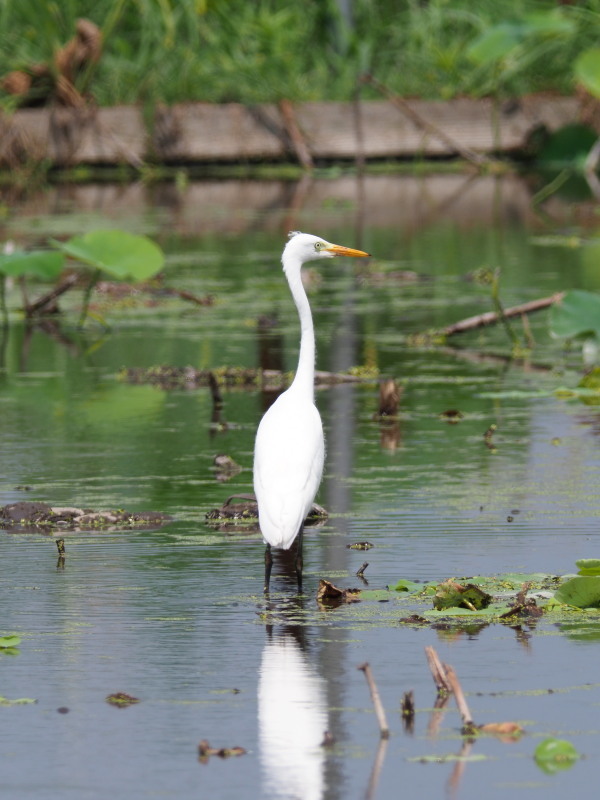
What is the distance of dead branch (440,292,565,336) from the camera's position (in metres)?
9.16

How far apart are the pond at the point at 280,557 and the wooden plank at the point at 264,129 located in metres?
9.99

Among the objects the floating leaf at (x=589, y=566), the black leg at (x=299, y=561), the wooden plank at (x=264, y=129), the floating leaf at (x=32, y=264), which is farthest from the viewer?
the wooden plank at (x=264, y=129)

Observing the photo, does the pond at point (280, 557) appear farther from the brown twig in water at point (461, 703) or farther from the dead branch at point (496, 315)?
the dead branch at point (496, 315)

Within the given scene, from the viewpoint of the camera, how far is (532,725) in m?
3.92

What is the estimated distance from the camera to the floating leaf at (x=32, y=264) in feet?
31.4

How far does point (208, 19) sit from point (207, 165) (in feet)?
6.94

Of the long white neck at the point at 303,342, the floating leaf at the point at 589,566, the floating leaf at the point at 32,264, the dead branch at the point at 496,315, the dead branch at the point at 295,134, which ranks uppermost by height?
the dead branch at the point at 295,134

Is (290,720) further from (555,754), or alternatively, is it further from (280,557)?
(280,557)

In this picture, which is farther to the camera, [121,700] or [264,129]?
[264,129]

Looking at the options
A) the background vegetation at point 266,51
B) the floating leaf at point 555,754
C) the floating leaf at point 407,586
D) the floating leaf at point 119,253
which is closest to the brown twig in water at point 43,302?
the floating leaf at point 119,253

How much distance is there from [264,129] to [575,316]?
14.6 m

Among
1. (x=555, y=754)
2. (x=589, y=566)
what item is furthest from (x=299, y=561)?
(x=555, y=754)

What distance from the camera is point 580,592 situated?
15.6ft

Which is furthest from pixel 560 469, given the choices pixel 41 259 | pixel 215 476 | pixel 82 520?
pixel 41 259
